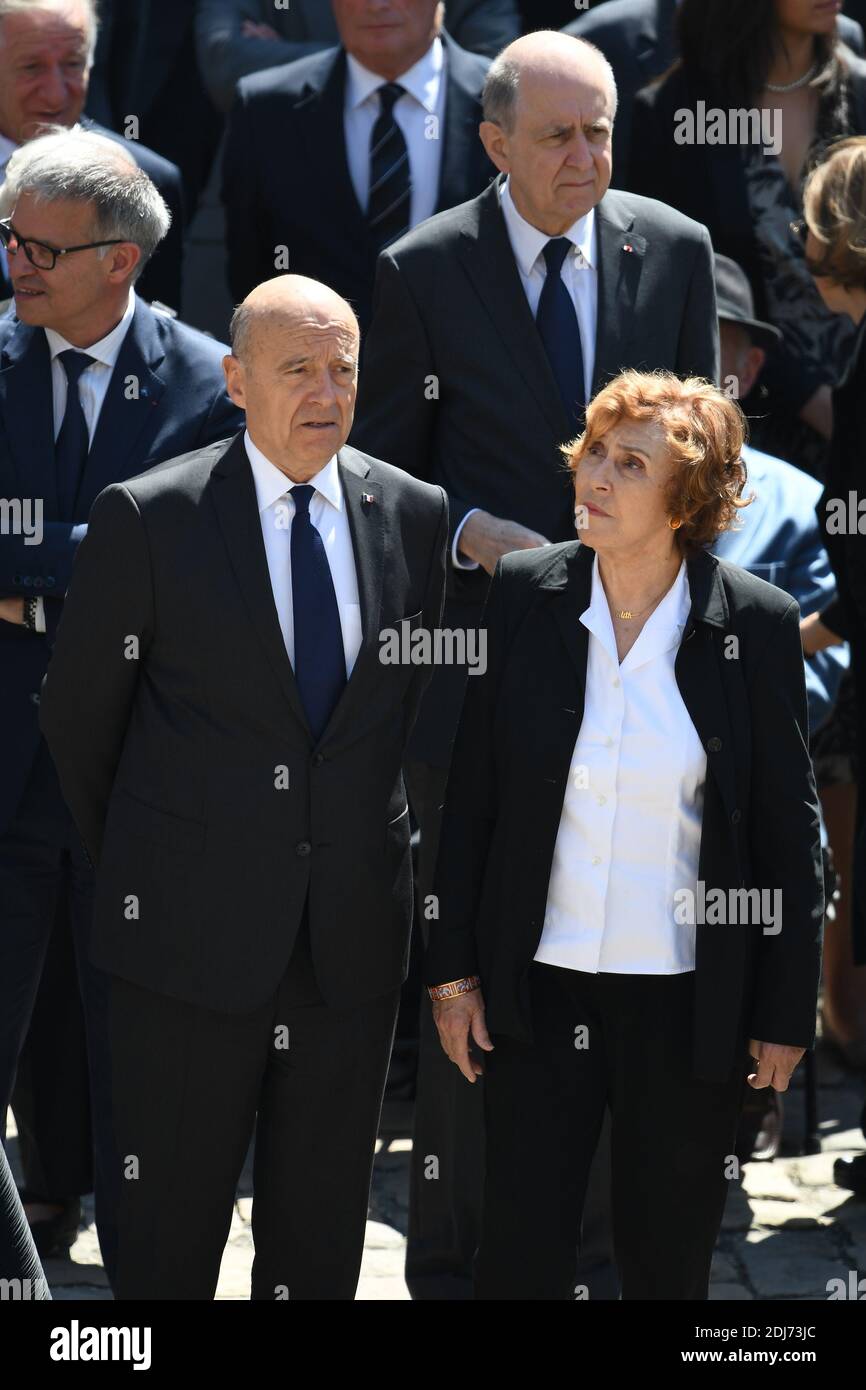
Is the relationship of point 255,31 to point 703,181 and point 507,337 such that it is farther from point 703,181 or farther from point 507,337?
point 507,337

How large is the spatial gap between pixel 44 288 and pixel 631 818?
174 cm

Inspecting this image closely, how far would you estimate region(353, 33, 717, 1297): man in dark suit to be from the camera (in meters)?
4.54

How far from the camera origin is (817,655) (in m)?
5.56

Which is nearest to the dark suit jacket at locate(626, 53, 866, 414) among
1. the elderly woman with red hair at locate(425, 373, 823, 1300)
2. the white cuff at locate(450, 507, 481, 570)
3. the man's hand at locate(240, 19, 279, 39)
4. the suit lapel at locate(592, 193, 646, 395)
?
the man's hand at locate(240, 19, 279, 39)

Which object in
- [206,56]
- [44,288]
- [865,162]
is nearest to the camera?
[44,288]

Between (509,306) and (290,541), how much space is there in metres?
1.04

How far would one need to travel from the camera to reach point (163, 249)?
5852 millimetres

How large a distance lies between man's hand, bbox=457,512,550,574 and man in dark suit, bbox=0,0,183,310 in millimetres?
1782

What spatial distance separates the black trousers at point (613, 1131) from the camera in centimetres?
368

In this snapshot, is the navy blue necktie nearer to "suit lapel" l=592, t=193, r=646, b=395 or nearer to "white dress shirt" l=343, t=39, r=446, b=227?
"suit lapel" l=592, t=193, r=646, b=395

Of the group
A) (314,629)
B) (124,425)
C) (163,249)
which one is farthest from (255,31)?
(314,629)
